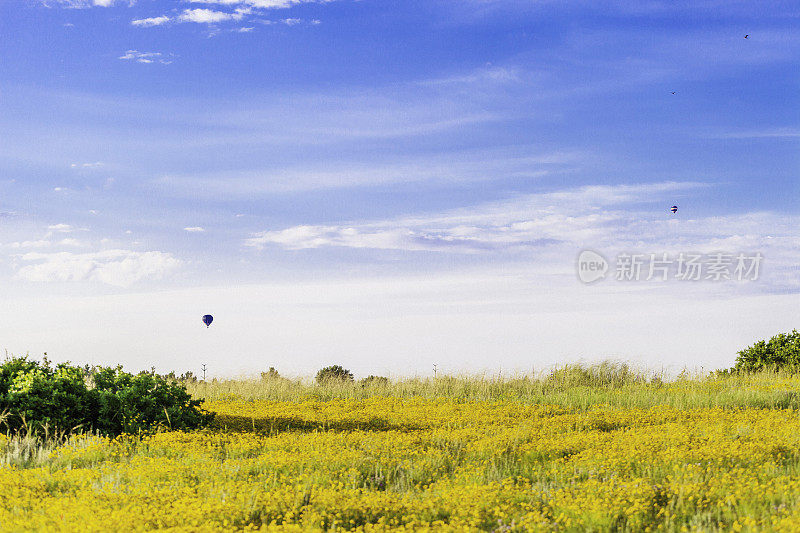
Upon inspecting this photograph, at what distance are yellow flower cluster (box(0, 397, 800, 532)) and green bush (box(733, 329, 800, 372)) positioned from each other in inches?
417

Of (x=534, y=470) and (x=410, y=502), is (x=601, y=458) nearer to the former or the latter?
(x=534, y=470)

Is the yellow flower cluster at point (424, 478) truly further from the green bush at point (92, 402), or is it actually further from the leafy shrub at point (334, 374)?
the leafy shrub at point (334, 374)

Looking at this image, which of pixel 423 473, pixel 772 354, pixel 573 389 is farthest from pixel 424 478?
pixel 772 354

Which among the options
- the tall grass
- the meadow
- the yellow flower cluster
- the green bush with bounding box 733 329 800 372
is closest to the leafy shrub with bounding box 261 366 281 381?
the tall grass

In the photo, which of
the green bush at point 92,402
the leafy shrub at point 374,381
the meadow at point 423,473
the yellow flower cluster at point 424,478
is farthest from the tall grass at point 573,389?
the green bush at point 92,402

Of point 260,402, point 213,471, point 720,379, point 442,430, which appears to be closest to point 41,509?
point 213,471

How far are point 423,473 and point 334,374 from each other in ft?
49.2

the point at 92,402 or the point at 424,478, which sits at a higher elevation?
the point at 92,402

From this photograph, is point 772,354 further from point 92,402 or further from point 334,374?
point 92,402

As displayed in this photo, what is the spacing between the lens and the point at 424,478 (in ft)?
26.8

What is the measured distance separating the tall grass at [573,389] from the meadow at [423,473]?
1.86 meters

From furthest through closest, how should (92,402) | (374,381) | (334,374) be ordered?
(334,374), (374,381), (92,402)

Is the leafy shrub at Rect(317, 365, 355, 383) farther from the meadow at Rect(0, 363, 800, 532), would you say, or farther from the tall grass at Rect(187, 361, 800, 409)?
the meadow at Rect(0, 363, 800, 532)

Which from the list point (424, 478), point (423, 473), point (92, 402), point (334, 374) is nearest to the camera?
point (424, 478)
